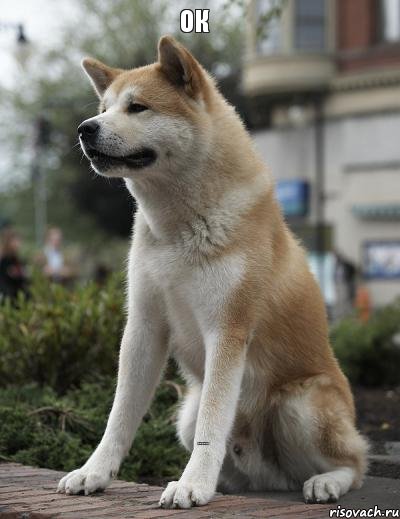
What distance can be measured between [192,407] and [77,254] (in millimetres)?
42030

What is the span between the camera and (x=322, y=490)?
4.63 m

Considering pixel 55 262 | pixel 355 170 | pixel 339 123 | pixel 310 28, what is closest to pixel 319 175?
pixel 355 170

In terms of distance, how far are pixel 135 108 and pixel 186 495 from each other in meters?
1.75

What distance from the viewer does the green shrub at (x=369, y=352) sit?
9375 millimetres

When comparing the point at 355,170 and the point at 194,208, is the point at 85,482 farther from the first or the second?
the point at 355,170

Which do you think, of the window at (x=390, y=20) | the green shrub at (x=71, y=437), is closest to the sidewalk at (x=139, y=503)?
the green shrub at (x=71, y=437)

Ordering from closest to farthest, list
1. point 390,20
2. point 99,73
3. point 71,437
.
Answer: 1. point 99,73
2. point 71,437
3. point 390,20

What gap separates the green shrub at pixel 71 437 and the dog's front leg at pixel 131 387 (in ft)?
3.04

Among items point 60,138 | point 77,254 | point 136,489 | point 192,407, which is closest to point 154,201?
point 192,407

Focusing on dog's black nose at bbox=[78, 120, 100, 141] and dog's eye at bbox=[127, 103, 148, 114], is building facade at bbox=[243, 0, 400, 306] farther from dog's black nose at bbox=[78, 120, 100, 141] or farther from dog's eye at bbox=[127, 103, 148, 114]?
dog's black nose at bbox=[78, 120, 100, 141]

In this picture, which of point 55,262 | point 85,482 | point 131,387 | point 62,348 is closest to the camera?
point 85,482

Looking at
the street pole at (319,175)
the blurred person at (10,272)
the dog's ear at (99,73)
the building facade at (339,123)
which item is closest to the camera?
the dog's ear at (99,73)

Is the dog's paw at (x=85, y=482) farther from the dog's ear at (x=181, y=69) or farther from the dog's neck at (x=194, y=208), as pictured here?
the dog's ear at (x=181, y=69)

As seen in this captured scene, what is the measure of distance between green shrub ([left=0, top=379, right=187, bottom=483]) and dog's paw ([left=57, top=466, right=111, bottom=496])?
0.96m
